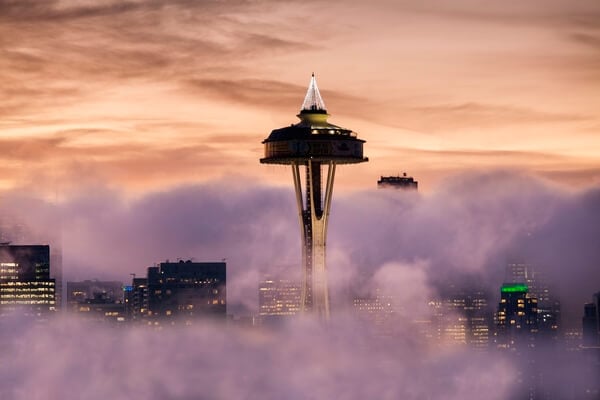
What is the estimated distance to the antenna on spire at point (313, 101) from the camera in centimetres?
17250

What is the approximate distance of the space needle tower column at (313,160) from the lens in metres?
169

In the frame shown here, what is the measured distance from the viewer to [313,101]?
17325 cm

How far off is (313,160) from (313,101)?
7.89 metres

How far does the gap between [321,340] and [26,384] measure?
40.5m

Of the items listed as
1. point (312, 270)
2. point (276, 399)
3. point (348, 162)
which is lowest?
point (276, 399)

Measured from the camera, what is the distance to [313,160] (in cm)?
17000

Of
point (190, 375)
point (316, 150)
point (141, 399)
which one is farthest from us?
point (190, 375)

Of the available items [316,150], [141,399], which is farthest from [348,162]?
[141,399]

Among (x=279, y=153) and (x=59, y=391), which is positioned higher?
(x=279, y=153)

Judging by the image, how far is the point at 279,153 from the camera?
169 metres

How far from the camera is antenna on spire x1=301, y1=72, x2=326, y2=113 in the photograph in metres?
172

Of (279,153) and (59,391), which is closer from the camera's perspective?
(279,153)

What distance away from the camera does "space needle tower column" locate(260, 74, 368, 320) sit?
169m

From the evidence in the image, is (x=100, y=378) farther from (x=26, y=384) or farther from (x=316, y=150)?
(x=316, y=150)
